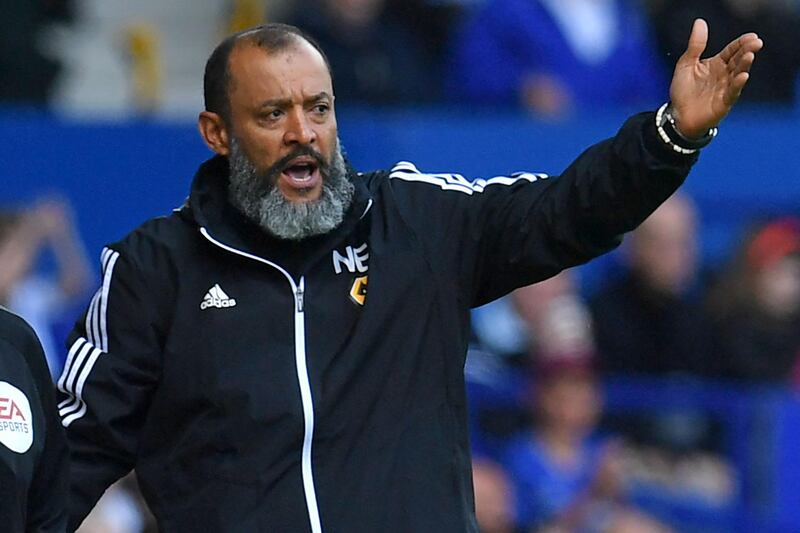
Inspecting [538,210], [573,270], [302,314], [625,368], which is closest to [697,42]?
[538,210]

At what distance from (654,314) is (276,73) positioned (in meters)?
4.28

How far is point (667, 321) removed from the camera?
8.59 metres

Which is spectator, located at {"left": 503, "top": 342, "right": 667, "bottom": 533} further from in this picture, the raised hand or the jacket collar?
the raised hand

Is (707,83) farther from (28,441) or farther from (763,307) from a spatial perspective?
(763,307)

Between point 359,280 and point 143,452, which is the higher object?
point 359,280

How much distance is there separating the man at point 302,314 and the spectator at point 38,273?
3197 millimetres

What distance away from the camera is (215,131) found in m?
4.73

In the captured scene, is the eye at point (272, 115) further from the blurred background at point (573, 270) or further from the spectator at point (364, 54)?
the spectator at point (364, 54)

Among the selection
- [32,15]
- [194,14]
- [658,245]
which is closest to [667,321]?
[658,245]

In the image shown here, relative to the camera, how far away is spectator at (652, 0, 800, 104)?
33.6ft

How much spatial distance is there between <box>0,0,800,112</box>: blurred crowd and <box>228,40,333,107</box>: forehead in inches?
184

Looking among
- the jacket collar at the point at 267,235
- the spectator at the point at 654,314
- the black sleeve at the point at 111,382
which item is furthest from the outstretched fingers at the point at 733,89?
the spectator at the point at 654,314

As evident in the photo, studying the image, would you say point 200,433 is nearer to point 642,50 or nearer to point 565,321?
point 565,321

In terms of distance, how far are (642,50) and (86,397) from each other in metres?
5.67
